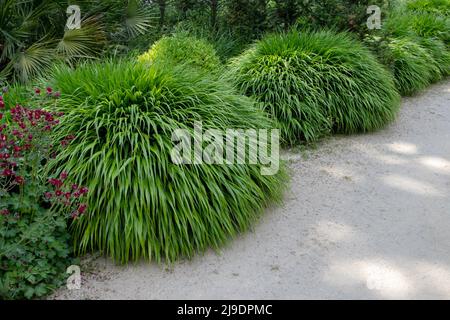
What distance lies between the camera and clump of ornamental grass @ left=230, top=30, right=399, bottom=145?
535 cm

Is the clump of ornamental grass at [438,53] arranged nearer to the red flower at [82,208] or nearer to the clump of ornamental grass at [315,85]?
the clump of ornamental grass at [315,85]

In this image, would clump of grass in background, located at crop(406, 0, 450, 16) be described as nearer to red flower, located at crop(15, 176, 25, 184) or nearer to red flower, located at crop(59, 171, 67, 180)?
red flower, located at crop(59, 171, 67, 180)

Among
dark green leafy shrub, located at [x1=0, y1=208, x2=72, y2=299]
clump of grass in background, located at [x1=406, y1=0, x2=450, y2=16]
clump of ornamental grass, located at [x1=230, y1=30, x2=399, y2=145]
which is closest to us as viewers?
dark green leafy shrub, located at [x1=0, y1=208, x2=72, y2=299]

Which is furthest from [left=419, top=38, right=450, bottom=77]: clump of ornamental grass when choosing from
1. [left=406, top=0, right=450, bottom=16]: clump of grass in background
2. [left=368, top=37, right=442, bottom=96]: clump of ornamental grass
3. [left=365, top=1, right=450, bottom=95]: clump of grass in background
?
[left=406, top=0, right=450, bottom=16]: clump of grass in background

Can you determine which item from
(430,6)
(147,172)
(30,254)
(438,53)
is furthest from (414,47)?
(30,254)

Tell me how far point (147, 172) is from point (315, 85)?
2822 millimetres

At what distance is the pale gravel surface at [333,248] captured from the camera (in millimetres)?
3156

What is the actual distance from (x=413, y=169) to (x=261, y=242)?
211 cm

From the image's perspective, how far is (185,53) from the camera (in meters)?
5.28

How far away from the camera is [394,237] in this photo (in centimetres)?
371

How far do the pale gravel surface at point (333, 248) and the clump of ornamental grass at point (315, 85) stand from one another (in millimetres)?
497

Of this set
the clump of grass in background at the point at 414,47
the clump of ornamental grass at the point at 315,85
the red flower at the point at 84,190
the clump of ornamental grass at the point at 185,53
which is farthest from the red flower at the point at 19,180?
the clump of grass in background at the point at 414,47

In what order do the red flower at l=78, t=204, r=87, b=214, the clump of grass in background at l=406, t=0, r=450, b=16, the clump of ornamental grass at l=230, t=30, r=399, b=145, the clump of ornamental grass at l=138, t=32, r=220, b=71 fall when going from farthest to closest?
the clump of grass in background at l=406, t=0, r=450, b=16
the clump of ornamental grass at l=230, t=30, r=399, b=145
the clump of ornamental grass at l=138, t=32, r=220, b=71
the red flower at l=78, t=204, r=87, b=214

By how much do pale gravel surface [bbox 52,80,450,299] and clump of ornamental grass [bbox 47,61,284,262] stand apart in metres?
0.17
